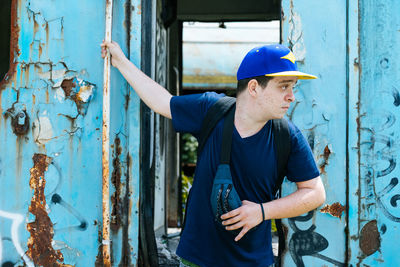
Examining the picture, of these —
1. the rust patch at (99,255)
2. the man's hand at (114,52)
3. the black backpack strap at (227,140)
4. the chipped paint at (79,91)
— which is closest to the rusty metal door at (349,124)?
the black backpack strap at (227,140)

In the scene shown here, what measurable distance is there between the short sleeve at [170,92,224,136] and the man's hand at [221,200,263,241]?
0.44m

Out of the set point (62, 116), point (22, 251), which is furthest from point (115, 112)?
point (22, 251)

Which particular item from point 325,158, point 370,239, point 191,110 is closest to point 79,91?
point 191,110

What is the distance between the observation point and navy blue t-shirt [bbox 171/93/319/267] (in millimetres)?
1839

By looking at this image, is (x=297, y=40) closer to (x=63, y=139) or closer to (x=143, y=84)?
(x=143, y=84)

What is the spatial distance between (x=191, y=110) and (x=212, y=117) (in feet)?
0.38

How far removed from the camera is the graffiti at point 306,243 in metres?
2.63

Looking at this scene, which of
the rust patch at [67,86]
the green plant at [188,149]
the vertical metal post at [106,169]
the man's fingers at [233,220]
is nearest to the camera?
the man's fingers at [233,220]

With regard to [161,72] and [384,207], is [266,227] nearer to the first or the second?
[384,207]

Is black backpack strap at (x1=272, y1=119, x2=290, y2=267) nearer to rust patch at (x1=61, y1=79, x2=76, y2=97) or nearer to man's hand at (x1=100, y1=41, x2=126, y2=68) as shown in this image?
man's hand at (x1=100, y1=41, x2=126, y2=68)

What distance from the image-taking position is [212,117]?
1.94 m

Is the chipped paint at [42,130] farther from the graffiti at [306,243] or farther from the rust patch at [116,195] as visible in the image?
the graffiti at [306,243]

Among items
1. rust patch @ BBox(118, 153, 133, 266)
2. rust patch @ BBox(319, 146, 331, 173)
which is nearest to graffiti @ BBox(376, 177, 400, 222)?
rust patch @ BBox(319, 146, 331, 173)

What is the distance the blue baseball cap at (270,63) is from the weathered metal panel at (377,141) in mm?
971
